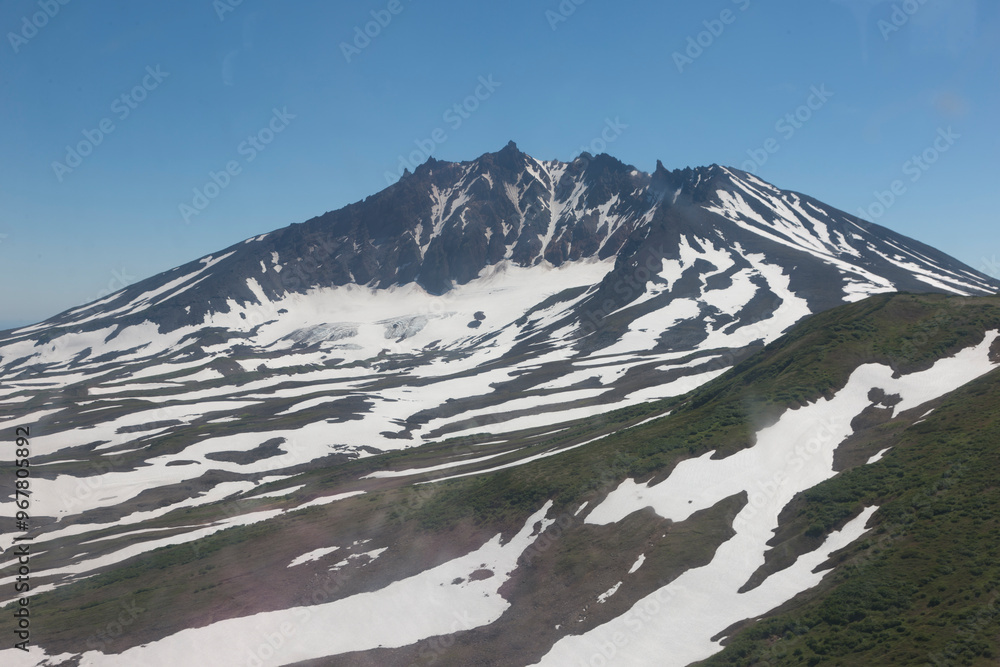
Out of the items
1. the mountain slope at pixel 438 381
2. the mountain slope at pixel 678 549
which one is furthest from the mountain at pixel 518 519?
the mountain slope at pixel 438 381

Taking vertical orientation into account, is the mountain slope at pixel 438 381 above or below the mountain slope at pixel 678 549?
above

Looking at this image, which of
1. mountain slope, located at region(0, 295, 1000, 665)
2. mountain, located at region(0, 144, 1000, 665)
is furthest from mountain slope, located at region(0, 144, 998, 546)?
mountain slope, located at region(0, 295, 1000, 665)

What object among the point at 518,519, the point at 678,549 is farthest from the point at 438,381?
the point at 678,549

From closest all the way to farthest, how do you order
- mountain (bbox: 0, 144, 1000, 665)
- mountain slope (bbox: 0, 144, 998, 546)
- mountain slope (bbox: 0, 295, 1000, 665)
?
mountain slope (bbox: 0, 295, 1000, 665) < mountain (bbox: 0, 144, 1000, 665) < mountain slope (bbox: 0, 144, 998, 546)

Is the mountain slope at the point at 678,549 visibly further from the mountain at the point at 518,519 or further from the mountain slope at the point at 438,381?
the mountain slope at the point at 438,381

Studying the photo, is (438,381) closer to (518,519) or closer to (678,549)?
(518,519)

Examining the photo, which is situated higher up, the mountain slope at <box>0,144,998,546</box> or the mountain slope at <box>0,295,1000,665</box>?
the mountain slope at <box>0,144,998,546</box>

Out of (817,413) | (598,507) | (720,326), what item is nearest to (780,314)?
(720,326)

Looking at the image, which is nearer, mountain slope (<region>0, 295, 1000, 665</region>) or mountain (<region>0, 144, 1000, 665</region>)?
mountain slope (<region>0, 295, 1000, 665</region>)

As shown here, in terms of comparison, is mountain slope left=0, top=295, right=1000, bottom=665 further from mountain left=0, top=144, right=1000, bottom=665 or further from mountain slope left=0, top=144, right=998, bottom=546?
mountain slope left=0, top=144, right=998, bottom=546
